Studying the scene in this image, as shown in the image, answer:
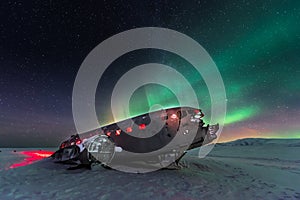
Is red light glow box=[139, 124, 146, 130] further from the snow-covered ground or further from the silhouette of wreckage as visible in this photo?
the snow-covered ground

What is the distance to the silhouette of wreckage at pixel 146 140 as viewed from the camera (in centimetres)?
822

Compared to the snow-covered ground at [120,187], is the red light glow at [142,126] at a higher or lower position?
higher

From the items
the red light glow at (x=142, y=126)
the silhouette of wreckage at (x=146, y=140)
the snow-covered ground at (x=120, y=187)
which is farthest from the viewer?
the red light glow at (x=142, y=126)

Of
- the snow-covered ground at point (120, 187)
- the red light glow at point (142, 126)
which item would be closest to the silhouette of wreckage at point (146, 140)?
the red light glow at point (142, 126)

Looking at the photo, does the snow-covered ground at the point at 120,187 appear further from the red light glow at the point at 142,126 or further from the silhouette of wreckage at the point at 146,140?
the red light glow at the point at 142,126

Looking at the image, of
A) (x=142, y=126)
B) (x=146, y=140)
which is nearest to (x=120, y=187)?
(x=146, y=140)

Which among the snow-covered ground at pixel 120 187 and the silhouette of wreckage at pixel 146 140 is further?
the silhouette of wreckage at pixel 146 140

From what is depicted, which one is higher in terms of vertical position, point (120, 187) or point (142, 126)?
point (142, 126)

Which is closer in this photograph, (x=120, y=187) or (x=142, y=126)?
(x=120, y=187)

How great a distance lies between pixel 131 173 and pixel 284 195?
5.45 meters

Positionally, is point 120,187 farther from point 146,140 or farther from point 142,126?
point 142,126

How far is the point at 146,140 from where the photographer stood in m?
8.49

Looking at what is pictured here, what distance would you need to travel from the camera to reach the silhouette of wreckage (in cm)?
822

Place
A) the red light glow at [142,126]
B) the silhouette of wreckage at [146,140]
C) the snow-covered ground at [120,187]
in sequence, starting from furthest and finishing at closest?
the red light glow at [142,126] → the silhouette of wreckage at [146,140] → the snow-covered ground at [120,187]
